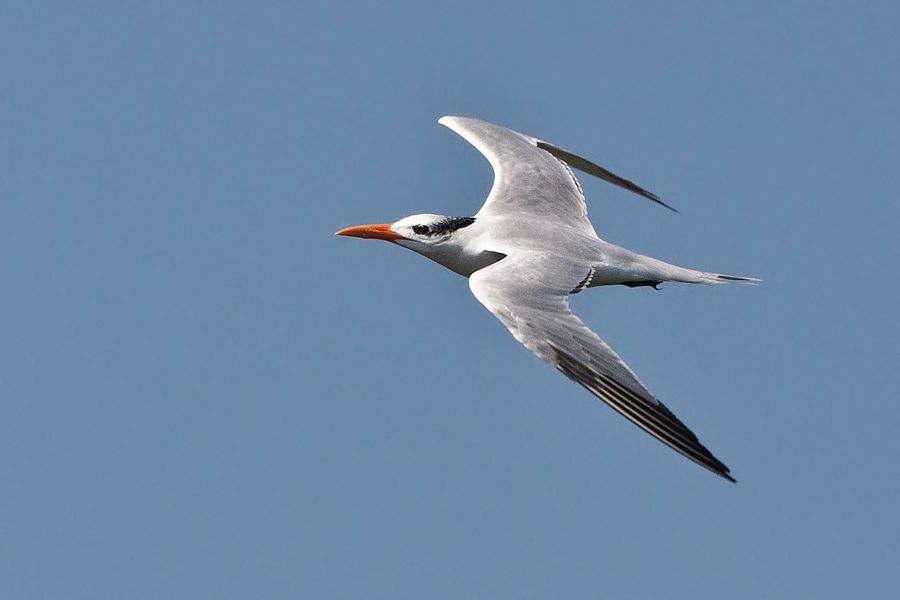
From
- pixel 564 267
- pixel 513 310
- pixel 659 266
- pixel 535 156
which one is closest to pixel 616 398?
pixel 513 310

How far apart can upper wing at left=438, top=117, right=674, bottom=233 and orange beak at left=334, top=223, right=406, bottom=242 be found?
164 cm

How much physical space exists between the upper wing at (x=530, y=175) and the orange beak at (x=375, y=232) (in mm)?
1641

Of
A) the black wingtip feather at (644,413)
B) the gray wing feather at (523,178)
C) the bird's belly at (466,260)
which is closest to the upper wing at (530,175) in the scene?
the gray wing feather at (523,178)

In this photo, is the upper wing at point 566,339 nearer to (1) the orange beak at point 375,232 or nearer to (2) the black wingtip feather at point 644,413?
(2) the black wingtip feather at point 644,413

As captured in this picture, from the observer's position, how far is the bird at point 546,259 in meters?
14.2

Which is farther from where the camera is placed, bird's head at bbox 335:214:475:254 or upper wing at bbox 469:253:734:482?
bird's head at bbox 335:214:475:254

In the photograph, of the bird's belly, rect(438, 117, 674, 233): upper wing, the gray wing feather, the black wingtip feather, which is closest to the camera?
the black wingtip feather

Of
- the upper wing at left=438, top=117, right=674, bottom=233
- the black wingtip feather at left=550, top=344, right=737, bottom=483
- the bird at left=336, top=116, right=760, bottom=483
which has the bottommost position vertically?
the black wingtip feather at left=550, top=344, right=737, bottom=483

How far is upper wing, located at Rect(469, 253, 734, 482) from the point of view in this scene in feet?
44.5

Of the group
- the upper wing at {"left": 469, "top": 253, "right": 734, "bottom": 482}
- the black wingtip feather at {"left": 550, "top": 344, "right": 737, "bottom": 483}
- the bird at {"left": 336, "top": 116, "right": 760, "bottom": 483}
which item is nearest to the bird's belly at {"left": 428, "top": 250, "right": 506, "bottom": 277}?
the bird at {"left": 336, "top": 116, "right": 760, "bottom": 483}

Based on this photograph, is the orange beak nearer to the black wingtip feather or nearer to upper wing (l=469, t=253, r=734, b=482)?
upper wing (l=469, t=253, r=734, b=482)

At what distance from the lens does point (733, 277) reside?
60.4ft

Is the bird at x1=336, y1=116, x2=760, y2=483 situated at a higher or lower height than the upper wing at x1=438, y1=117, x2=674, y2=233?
lower

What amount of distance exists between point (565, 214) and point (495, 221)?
1.80 m
